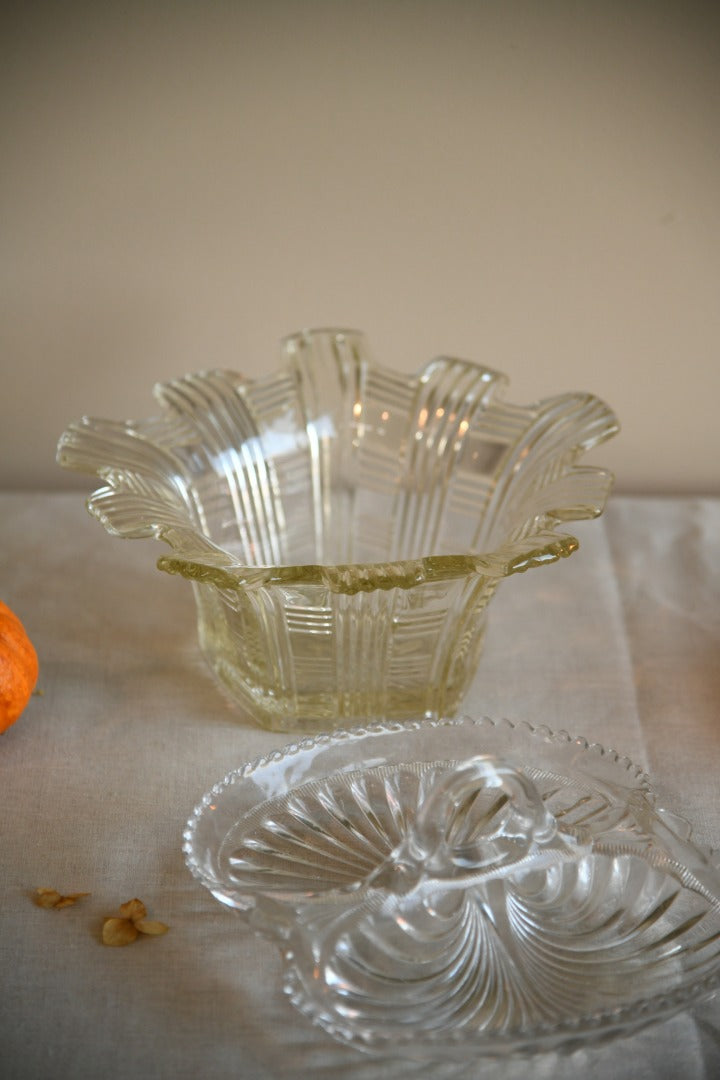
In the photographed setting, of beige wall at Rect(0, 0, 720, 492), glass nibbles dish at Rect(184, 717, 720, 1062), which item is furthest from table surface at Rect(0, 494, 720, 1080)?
beige wall at Rect(0, 0, 720, 492)

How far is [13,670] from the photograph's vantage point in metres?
0.69

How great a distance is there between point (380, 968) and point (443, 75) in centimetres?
65

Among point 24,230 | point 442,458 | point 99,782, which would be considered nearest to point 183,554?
point 99,782

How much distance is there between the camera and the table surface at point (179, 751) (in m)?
0.53

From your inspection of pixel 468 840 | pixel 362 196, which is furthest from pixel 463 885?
pixel 362 196

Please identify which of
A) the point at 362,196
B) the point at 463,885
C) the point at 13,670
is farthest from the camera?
the point at 362,196

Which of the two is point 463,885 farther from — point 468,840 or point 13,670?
point 13,670

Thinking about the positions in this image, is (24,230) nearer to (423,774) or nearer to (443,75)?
(443,75)

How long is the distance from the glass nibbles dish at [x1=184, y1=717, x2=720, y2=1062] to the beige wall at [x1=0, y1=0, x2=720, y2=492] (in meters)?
0.44

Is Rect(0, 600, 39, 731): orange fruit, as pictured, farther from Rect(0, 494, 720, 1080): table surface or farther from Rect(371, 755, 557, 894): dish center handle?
Rect(371, 755, 557, 894): dish center handle

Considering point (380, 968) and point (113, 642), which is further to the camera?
point (113, 642)

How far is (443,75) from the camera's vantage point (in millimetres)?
878

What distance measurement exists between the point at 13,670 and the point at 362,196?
474mm

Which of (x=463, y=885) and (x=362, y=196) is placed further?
(x=362, y=196)
